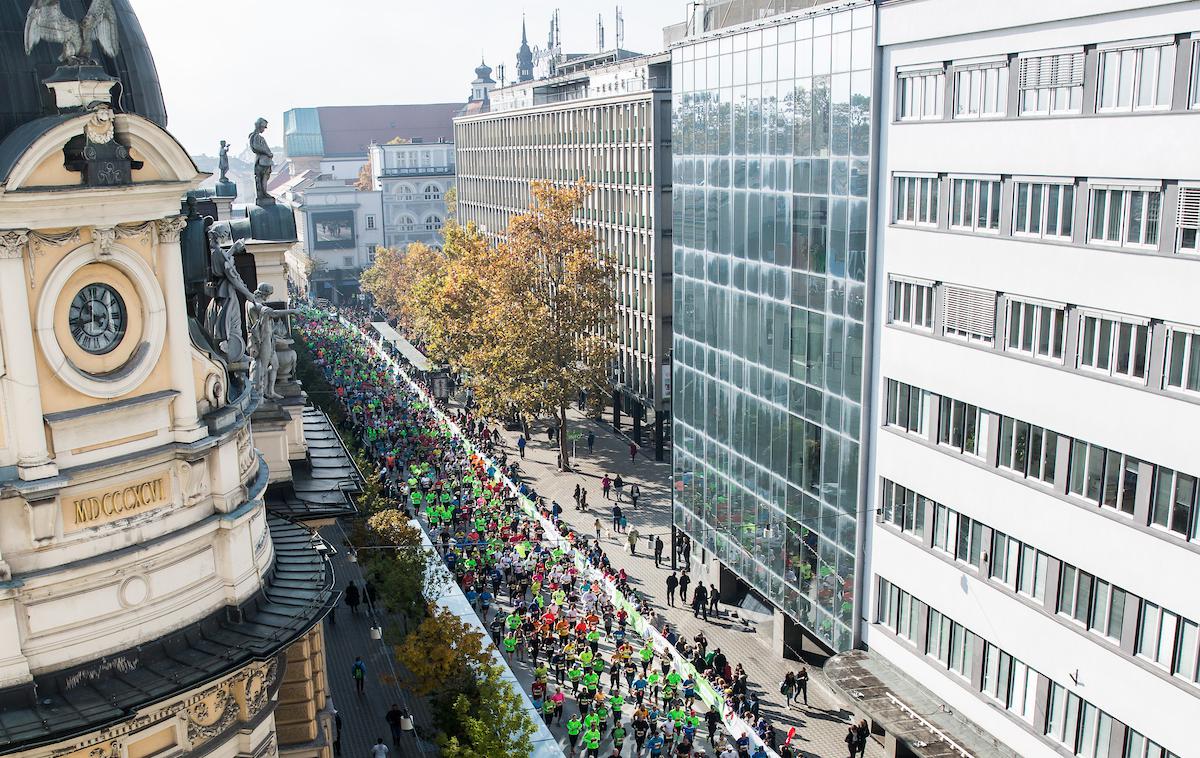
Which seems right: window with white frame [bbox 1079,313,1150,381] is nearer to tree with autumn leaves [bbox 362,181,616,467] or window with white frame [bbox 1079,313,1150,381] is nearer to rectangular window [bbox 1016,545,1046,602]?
rectangular window [bbox 1016,545,1046,602]

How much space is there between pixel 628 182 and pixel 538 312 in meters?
11.9

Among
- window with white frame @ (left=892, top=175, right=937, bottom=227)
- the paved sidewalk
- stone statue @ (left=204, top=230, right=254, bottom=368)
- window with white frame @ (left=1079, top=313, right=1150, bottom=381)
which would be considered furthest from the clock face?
the paved sidewalk

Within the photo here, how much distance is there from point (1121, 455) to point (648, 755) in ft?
52.5

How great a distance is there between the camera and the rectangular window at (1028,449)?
28.1 m

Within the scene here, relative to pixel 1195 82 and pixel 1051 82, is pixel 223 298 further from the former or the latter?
pixel 1195 82

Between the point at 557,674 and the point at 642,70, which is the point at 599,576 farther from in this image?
the point at 642,70

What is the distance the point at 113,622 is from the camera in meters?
20.6

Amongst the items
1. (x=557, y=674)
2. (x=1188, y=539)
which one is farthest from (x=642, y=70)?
(x=1188, y=539)

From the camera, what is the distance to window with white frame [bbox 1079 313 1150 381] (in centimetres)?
2508

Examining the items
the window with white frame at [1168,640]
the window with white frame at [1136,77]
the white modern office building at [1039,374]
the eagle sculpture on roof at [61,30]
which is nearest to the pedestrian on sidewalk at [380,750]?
the white modern office building at [1039,374]

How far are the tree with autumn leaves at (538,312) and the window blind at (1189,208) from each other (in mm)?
45772

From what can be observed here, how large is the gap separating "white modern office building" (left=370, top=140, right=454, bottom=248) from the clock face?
150 metres

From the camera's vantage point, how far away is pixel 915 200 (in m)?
32.8

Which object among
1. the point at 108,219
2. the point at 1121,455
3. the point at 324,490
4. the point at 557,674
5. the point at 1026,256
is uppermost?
the point at 108,219
